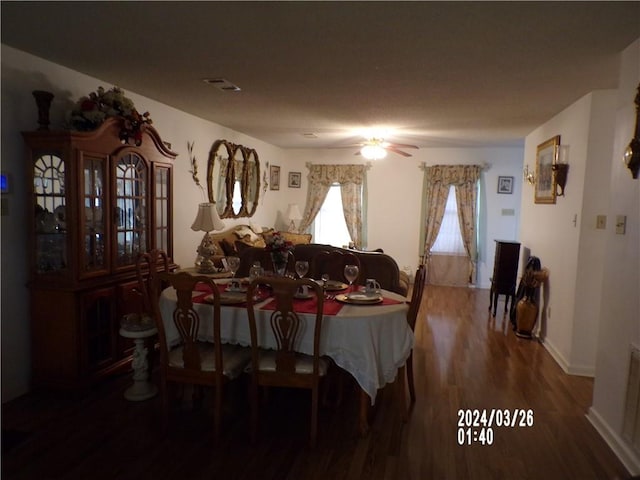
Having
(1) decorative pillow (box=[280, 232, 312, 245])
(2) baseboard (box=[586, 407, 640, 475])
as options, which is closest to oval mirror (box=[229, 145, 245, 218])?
(1) decorative pillow (box=[280, 232, 312, 245])

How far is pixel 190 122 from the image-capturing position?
16.6 feet

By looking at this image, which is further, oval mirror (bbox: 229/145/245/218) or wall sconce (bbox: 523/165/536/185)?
oval mirror (bbox: 229/145/245/218)

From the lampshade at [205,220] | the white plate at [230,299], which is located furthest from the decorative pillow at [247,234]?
the white plate at [230,299]

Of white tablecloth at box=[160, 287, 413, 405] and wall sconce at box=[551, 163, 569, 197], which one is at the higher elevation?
wall sconce at box=[551, 163, 569, 197]

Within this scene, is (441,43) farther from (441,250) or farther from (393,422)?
(441,250)

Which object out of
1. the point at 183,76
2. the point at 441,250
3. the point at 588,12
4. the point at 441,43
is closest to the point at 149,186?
the point at 183,76

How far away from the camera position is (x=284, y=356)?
2.47 meters

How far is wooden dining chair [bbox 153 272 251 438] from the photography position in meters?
2.45

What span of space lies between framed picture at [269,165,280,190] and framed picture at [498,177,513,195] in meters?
3.94

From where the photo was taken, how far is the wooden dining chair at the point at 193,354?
2449 millimetres

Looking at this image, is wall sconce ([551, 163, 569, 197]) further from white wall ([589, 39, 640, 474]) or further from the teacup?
the teacup

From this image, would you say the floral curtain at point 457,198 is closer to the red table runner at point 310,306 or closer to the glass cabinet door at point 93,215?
the red table runner at point 310,306

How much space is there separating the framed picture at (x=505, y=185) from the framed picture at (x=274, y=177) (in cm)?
394

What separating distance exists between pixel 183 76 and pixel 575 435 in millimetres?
3782
